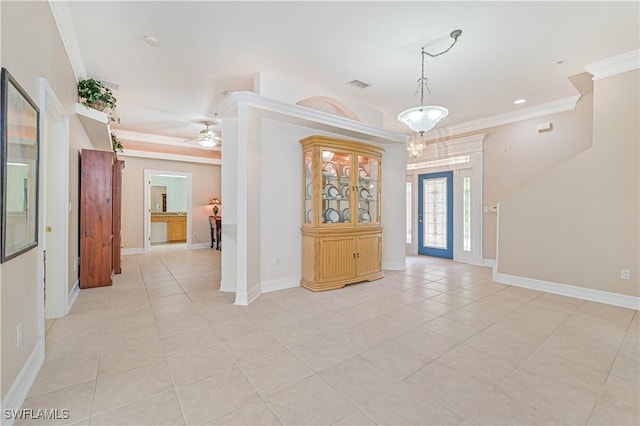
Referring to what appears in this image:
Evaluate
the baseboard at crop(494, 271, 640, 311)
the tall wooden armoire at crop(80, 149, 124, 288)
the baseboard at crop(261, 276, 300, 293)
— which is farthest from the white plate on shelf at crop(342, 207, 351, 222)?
the tall wooden armoire at crop(80, 149, 124, 288)

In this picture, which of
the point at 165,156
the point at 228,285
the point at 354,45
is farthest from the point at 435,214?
the point at 165,156

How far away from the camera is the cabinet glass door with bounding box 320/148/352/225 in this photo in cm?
434

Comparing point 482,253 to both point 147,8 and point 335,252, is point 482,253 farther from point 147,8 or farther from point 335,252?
point 147,8

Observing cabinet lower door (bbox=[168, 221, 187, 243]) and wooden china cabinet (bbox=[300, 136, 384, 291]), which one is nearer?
wooden china cabinet (bbox=[300, 136, 384, 291])

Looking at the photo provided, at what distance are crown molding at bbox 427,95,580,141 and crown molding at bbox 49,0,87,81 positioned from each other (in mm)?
6460

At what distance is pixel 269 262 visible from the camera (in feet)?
13.5

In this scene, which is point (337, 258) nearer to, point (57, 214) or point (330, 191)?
point (330, 191)

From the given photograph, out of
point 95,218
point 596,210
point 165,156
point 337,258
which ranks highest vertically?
point 165,156

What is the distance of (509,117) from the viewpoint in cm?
559

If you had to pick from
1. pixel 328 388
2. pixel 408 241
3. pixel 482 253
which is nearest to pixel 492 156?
pixel 482 253

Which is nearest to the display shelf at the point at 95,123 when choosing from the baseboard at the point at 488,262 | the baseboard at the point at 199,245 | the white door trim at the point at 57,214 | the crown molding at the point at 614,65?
the white door trim at the point at 57,214

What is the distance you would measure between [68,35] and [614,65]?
6.46 m

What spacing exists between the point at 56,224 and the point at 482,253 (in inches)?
275

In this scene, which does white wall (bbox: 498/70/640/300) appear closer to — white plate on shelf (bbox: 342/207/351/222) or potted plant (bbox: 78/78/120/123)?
white plate on shelf (bbox: 342/207/351/222)
